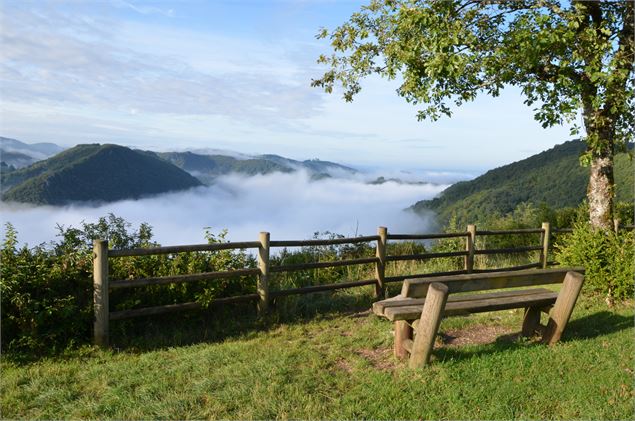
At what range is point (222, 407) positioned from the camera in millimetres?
4012

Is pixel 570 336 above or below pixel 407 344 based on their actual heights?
below

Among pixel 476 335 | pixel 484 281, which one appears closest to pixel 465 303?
pixel 484 281

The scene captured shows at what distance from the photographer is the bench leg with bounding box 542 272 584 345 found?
5340 mm

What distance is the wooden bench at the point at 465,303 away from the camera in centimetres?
467

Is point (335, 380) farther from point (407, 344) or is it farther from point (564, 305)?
point (564, 305)

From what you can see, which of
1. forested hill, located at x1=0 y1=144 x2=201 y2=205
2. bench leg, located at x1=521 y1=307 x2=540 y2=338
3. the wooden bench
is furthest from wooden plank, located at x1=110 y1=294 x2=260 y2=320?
forested hill, located at x1=0 y1=144 x2=201 y2=205

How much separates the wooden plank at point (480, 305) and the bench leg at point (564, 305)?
0.60ft

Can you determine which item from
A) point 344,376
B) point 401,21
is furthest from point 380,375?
point 401,21

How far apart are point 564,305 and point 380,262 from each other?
3.64m

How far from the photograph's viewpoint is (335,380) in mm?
4570

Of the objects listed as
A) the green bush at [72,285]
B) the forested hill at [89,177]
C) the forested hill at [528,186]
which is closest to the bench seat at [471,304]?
the green bush at [72,285]

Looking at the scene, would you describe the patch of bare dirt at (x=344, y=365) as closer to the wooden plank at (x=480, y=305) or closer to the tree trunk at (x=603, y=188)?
the wooden plank at (x=480, y=305)

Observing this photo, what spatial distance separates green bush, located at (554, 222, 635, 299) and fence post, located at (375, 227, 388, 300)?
3264mm

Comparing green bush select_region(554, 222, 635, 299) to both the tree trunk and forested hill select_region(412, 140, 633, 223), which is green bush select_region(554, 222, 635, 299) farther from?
forested hill select_region(412, 140, 633, 223)
